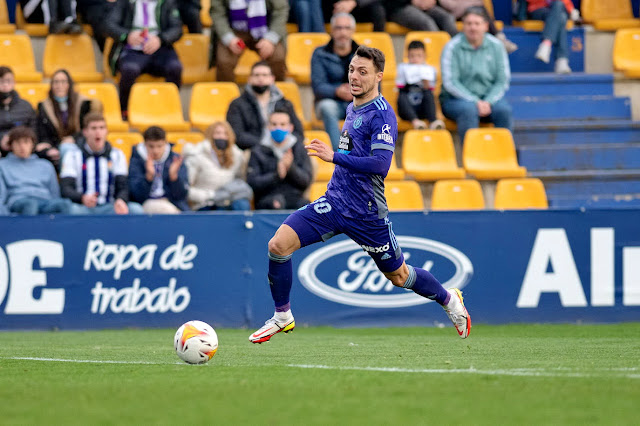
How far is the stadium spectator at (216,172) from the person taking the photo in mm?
12656

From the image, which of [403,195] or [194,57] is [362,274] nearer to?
[403,195]

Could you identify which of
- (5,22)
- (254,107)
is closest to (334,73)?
(254,107)

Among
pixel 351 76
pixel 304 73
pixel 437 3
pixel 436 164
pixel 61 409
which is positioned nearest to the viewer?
pixel 61 409

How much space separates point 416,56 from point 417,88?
0.42 metres

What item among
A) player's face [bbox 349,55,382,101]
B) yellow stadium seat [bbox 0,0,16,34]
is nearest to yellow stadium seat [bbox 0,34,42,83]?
yellow stadium seat [bbox 0,0,16,34]

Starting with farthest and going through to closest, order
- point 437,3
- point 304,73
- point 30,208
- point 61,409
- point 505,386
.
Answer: point 437,3
point 304,73
point 30,208
point 505,386
point 61,409

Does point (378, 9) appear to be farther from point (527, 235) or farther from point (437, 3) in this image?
point (527, 235)

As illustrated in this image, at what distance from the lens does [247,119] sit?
13531 millimetres

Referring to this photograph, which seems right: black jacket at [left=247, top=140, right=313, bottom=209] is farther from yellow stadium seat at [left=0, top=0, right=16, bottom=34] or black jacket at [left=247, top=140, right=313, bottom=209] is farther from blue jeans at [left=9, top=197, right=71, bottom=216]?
yellow stadium seat at [left=0, top=0, right=16, bottom=34]

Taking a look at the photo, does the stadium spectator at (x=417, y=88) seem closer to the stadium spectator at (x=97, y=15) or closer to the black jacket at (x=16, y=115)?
the stadium spectator at (x=97, y=15)

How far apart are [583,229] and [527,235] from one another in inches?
24.6

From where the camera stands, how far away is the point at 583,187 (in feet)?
49.3

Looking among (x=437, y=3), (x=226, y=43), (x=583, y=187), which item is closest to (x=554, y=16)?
(x=437, y=3)

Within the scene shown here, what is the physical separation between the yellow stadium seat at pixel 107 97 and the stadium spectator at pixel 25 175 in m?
1.89
